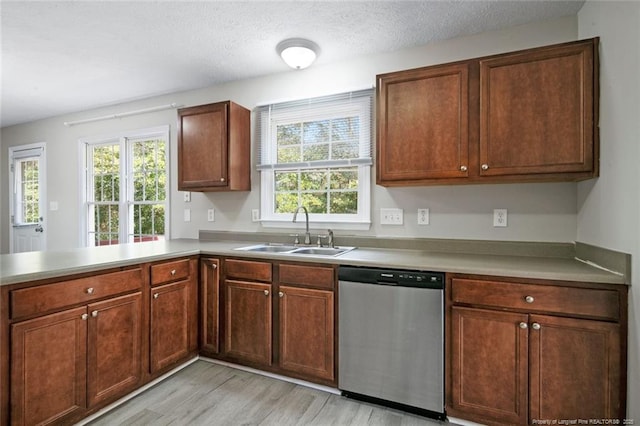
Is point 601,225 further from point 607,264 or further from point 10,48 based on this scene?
point 10,48

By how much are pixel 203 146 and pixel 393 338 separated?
7.32 feet

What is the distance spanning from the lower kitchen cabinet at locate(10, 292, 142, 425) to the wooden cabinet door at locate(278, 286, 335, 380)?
95 cm

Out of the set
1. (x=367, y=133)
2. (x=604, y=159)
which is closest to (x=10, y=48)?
(x=367, y=133)

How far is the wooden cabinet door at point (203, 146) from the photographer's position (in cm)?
282

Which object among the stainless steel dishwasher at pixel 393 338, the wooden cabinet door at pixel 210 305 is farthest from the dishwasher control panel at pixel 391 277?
the wooden cabinet door at pixel 210 305

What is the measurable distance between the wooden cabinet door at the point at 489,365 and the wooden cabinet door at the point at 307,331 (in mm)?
751

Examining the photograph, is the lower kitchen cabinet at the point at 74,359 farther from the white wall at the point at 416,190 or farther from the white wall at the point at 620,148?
the white wall at the point at 620,148

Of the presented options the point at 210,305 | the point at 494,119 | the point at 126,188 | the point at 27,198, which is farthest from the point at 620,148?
the point at 27,198

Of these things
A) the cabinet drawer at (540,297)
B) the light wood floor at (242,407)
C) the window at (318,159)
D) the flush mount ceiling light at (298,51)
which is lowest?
the light wood floor at (242,407)

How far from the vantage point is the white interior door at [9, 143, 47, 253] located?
14.6 feet

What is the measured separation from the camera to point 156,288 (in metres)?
2.21

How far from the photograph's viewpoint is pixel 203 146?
9.50 ft

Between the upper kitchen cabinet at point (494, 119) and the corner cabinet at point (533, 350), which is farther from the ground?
the upper kitchen cabinet at point (494, 119)

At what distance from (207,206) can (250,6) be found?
1.92 metres
